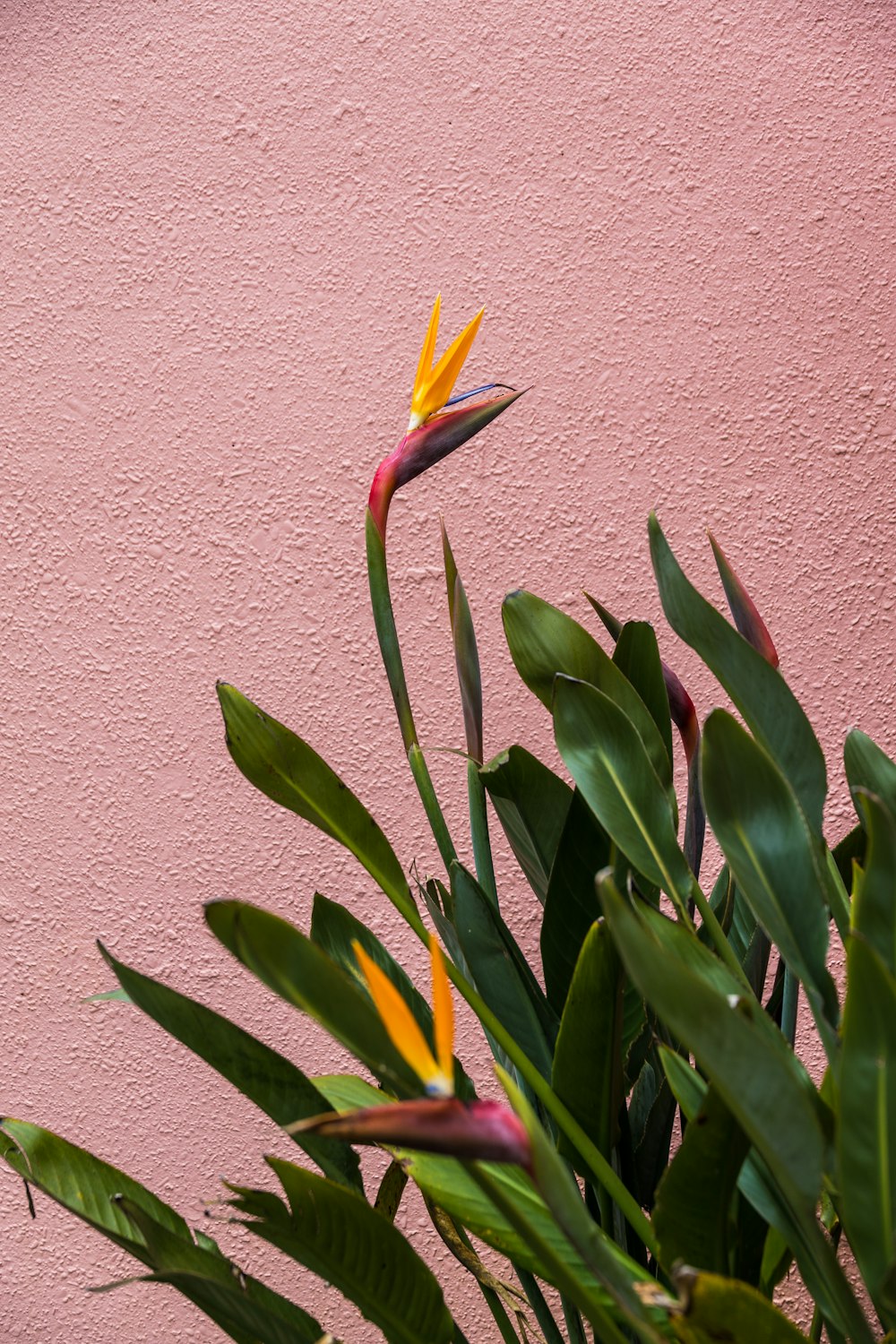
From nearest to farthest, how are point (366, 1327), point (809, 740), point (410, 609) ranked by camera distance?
point (809, 740) → point (366, 1327) → point (410, 609)

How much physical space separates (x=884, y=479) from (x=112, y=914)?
749mm

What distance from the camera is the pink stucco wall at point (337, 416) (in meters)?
0.91

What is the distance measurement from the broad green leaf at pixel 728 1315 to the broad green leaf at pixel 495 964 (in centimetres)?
21

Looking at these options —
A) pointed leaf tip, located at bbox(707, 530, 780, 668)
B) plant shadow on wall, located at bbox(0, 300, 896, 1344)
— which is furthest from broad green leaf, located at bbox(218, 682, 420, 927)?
pointed leaf tip, located at bbox(707, 530, 780, 668)

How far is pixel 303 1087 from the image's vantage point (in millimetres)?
441

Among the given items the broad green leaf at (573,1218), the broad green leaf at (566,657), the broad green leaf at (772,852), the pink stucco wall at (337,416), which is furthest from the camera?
the pink stucco wall at (337,416)

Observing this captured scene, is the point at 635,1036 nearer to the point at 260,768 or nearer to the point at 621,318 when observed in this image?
the point at 260,768

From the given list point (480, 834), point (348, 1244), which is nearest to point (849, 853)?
point (480, 834)

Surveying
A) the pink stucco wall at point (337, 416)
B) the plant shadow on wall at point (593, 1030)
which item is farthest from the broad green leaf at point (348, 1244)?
the pink stucco wall at point (337, 416)

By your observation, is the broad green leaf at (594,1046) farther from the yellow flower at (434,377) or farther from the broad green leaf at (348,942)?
the yellow flower at (434,377)

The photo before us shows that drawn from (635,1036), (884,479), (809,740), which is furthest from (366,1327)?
(884,479)

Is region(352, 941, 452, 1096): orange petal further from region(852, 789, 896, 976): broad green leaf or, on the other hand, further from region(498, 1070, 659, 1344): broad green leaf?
region(852, 789, 896, 976): broad green leaf

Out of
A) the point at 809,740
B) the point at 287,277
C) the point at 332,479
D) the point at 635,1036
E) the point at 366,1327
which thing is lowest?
the point at 366,1327

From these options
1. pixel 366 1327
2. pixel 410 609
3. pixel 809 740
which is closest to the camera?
pixel 809 740
